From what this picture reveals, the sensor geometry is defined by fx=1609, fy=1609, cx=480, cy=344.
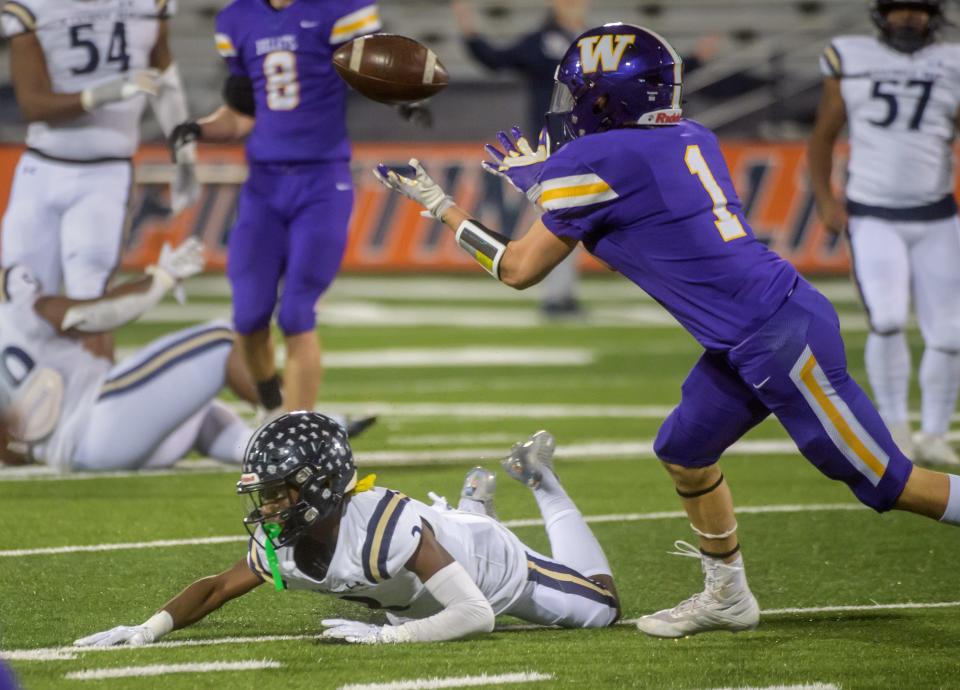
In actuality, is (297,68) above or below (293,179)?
above

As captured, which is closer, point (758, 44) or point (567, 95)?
point (567, 95)

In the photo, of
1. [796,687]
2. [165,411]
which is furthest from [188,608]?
[165,411]

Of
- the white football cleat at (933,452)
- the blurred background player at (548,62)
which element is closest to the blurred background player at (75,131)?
the white football cleat at (933,452)

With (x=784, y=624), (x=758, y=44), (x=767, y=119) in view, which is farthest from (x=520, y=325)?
(x=784, y=624)

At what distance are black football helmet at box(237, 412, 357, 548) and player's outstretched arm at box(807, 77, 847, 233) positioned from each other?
3480 millimetres

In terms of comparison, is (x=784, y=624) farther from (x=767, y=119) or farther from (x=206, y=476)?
(x=767, y=119)

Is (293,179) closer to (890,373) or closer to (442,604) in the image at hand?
(890,373)

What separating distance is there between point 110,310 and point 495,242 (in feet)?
8.75

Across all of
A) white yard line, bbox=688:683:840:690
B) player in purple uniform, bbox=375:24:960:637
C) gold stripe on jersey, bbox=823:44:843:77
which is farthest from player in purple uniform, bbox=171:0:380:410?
white yard line, bbox=688:683:840:690

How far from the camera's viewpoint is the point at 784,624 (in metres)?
4.12

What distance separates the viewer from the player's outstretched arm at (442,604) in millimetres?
3697

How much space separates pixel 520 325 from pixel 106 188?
5128 mm

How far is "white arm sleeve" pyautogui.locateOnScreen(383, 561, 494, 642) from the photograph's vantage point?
12.1 feet

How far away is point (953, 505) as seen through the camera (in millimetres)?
3887
